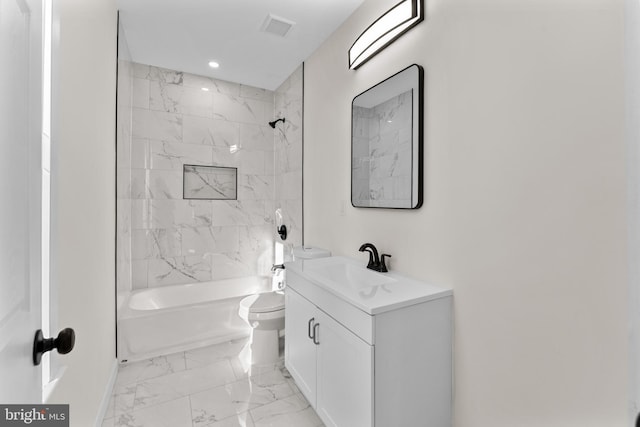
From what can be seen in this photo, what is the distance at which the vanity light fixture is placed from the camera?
161cm

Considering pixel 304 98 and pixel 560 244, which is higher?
pixel 304 98

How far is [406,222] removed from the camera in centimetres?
174

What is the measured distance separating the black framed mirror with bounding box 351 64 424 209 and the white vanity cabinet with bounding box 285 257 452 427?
0.53 metres

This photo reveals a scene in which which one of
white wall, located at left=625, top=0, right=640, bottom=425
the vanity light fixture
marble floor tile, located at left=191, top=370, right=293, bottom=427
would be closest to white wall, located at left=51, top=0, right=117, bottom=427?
marble floor tile, located at left=191, top=370, right=293, bottom=427

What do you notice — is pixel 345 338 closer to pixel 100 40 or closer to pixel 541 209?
pixel 541 209

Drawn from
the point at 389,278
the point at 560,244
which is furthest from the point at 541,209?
the point at 389,278

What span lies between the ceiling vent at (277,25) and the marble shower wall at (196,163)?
4.18 feet

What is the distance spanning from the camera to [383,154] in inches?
74.4

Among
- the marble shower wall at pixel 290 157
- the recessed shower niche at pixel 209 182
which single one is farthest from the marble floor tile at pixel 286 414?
the recessed shower niche at pixel 209 182

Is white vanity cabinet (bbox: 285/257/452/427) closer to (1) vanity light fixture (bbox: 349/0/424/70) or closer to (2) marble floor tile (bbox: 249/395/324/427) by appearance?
(2) marble floor tile (bbox: 249/395/324/427)

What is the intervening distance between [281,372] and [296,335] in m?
0.55

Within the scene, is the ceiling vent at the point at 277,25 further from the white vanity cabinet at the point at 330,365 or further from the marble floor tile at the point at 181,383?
the marble floor tile at the point at 181,383

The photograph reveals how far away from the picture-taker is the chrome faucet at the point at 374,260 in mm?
1825

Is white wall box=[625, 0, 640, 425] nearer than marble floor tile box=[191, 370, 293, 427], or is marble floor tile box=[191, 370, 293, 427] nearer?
white wall box=[625, 0, 640, 425]
